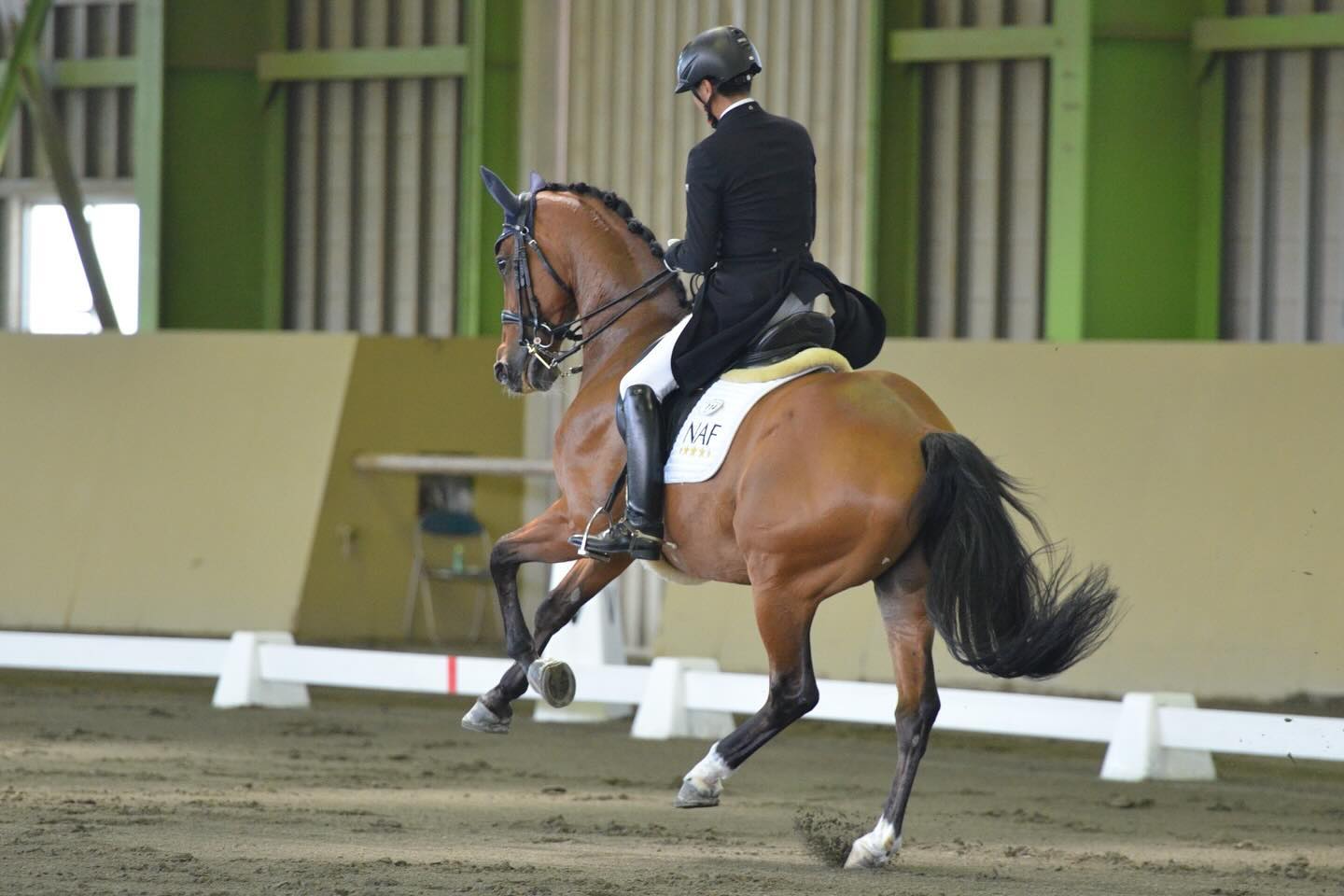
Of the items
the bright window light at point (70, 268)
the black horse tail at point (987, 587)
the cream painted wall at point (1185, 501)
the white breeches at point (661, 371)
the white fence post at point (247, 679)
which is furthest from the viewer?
the bright window light at point (70, 268)

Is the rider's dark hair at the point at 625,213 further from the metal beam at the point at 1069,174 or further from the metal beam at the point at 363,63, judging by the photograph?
the metal beam at the point at 363,63

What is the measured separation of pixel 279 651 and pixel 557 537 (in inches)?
145

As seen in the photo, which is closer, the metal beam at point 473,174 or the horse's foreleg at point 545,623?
the horse's foreleg at point 545,623

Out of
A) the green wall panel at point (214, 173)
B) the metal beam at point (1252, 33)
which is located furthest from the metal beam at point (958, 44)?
the green wall panel at point (214, 173)

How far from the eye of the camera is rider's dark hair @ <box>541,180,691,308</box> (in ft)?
18.0

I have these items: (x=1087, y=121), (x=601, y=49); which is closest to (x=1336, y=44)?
(x=1087, y=121)

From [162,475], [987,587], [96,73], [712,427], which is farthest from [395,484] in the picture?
[987,587]

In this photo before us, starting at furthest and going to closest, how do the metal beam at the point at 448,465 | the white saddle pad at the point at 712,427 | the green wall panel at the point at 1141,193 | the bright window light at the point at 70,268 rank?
the bright window light at the point at 70,268 → the green wall panel at the point at 1141,193 → the metal beam at the point at 448,465 → the white saddle pad at the point at 712,427

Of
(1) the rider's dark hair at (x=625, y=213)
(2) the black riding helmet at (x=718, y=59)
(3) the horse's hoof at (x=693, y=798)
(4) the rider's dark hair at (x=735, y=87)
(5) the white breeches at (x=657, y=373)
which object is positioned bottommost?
(3) the horse's hoof at (x=693, y=798)

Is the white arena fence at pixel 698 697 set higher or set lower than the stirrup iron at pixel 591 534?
lower

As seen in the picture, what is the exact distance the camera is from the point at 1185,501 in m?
7.91

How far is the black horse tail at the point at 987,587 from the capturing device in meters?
4.64

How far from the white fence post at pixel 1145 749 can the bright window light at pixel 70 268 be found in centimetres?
972

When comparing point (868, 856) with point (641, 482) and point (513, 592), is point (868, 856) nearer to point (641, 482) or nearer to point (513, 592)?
point (641, 482)
